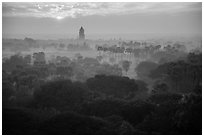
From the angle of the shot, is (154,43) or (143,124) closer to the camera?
(143,124)

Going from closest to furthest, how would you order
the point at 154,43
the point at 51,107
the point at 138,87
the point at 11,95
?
the point at 51,107, the point at 11,95, the point at 138,87, the point at 154,43

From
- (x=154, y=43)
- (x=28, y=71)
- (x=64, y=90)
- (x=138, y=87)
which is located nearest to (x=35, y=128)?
(x=64, y=90)

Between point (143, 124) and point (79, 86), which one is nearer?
point (143, 124)

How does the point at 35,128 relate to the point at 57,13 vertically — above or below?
below

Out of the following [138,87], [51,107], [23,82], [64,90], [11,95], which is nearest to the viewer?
[51,107]

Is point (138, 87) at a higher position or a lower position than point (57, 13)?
lower

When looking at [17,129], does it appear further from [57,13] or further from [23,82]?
[23,82]

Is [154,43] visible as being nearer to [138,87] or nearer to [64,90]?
[138,87]

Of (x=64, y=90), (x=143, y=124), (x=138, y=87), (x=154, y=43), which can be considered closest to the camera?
(x=143, y=124)

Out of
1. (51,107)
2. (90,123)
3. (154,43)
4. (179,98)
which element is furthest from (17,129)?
(154,43)
